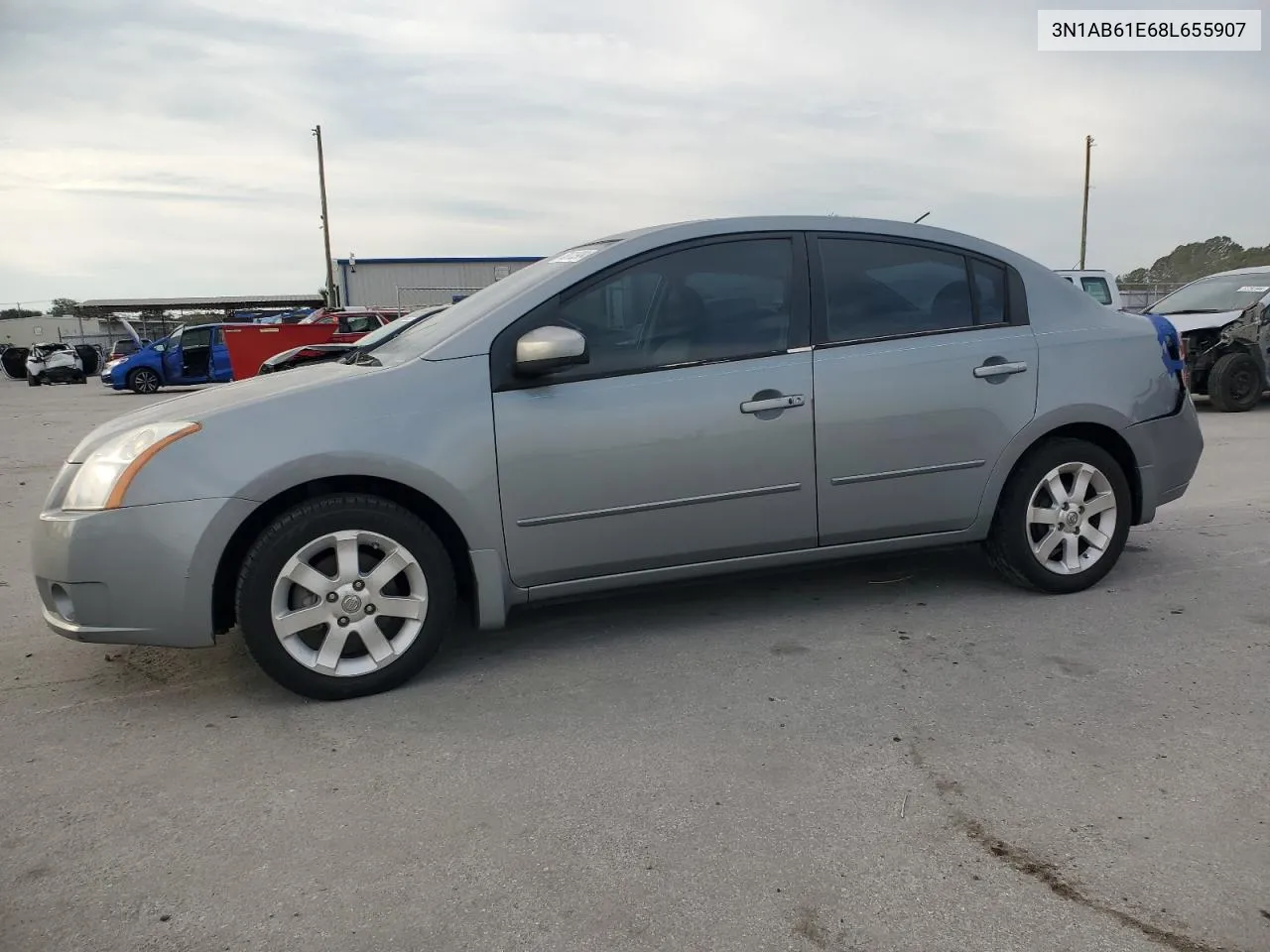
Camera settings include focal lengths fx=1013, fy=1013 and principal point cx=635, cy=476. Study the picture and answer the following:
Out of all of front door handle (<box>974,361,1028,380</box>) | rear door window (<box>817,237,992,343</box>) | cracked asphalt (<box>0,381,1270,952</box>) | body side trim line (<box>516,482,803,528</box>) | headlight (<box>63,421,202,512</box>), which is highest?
rear door window (<box>817,237,992,343</box>)

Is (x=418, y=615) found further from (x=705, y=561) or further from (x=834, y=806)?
(x=834, y=806)

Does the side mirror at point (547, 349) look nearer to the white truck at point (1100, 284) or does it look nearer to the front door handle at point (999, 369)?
the front door handle at point (999, 369)

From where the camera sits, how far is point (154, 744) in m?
3.17

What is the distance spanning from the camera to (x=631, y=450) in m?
3.69

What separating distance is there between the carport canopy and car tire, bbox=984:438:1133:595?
5284cm

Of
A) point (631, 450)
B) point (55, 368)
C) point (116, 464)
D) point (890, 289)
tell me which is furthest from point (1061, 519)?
point (55, 368)

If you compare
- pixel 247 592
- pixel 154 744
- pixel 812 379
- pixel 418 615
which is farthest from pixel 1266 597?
pixel 154 744

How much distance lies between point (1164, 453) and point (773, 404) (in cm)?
195

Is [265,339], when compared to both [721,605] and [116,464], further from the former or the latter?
[116,464]

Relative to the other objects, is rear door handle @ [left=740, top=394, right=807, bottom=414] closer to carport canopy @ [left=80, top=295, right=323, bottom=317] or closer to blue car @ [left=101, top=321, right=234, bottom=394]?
blue car @ [left=101, top=321, right=234, bottom=394]

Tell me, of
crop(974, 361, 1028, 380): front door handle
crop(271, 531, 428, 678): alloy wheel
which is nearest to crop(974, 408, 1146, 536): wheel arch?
crop(974, 361, 1028, 380): front door handle

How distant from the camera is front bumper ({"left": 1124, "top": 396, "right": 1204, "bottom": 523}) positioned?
446 cm

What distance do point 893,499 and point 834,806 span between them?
172cm

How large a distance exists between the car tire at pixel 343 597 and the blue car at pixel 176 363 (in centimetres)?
2132
